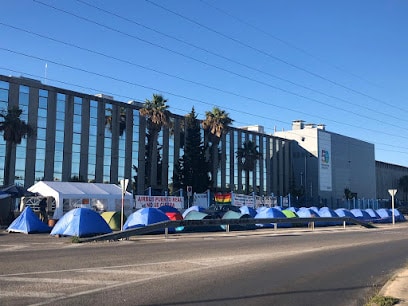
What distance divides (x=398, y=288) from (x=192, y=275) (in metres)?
4.29

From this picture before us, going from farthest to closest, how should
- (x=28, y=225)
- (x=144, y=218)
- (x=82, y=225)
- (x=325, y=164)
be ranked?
(x=325, y=164) → (x=144, y=218) → (x=28, y=225) → (x=82, y=225)

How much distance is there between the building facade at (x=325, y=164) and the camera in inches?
3364

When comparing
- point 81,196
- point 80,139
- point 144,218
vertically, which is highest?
point 80,139

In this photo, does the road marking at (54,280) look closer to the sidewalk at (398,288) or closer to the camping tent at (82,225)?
the sidewalk at (398,288)

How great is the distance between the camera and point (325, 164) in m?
86.8

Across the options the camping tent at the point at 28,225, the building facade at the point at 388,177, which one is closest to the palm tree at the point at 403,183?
the building facade at the point at 388,177

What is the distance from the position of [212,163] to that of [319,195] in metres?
25.8

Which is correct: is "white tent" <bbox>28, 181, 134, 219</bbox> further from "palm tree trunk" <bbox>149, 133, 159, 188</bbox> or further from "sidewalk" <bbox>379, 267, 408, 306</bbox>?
"sidewalk" <bbox>379, 267, 408, 306</bbox>

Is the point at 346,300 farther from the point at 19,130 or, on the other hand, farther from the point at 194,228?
the point at 19,130

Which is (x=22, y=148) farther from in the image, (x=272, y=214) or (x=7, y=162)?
(x=272, y=214)

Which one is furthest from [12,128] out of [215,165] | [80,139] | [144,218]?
[215,165]

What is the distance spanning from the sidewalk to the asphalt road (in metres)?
0.24

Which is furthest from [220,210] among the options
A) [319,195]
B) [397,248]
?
[319,195]

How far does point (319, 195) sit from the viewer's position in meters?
84.6
